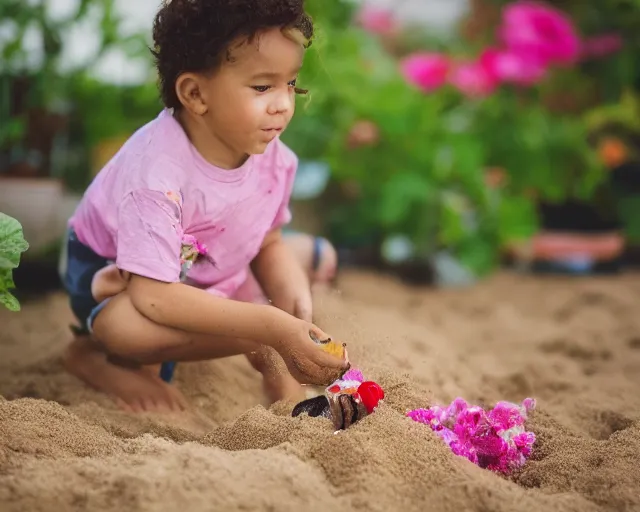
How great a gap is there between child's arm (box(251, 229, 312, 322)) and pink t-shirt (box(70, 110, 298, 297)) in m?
0.04

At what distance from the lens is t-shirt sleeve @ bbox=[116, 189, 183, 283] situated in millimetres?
1754

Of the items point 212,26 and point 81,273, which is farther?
point 81,273

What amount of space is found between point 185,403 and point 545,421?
Result: 80 centimetres

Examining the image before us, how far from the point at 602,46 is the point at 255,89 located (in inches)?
124

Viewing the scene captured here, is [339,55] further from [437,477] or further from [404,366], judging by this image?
[437,477]

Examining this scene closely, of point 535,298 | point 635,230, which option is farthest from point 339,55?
point 635,230

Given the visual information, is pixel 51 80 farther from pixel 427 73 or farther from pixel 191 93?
pixel 191 93

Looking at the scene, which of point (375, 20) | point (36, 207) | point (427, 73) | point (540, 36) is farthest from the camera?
point (375, 20)

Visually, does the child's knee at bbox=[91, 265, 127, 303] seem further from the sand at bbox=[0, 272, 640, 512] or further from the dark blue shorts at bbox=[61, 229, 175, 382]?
the sand at bbox=[0, 272, 640, 512]

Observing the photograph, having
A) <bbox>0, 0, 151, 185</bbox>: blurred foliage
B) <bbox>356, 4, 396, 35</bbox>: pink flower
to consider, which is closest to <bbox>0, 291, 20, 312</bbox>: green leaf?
<bbox>0, 0, 151, 185</bbox>: blurred foliage

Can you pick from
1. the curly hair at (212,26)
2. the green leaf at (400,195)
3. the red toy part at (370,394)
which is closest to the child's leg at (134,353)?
the red toy part at (370,394)

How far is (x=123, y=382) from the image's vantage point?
6.72 feet

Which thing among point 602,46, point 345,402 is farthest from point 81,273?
point 602,46

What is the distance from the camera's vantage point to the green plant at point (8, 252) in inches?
66.8
